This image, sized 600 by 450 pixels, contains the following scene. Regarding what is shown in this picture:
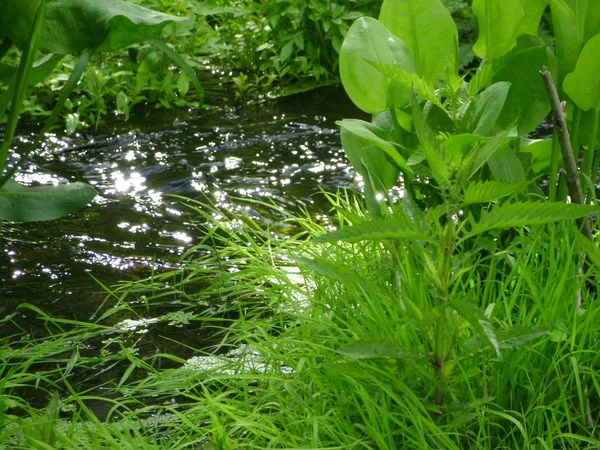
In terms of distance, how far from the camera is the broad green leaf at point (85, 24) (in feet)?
6.01

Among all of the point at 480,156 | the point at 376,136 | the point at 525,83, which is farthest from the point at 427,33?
the point at 480,156

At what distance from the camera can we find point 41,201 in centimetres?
192

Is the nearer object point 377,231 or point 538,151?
point 377,231

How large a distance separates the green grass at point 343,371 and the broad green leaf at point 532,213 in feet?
0.38

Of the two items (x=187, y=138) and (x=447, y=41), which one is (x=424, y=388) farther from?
(x=187, y=138)

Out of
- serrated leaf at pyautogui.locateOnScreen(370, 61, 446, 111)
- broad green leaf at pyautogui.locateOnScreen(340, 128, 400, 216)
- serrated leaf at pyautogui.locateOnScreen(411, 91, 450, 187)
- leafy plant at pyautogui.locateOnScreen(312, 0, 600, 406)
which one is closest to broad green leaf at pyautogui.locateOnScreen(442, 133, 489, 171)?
leafy plant at pyautogui.locateOnScreen(312, 0, 600, 406)

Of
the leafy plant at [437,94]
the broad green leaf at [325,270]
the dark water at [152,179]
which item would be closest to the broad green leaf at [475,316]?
the broad green leaf at [325,270]

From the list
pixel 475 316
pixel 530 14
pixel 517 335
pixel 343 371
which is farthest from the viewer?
pixel 530 14

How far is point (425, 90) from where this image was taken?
1.63 m

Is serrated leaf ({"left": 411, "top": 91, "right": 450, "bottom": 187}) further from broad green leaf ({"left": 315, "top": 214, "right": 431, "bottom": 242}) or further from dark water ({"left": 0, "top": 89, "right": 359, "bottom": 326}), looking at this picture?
dark water ({"left": 0, "top": 89, "right": 359, "bottom": 326})

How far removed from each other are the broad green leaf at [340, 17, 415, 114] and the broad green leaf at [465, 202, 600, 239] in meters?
0.81

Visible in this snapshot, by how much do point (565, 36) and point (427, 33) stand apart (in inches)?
13.3

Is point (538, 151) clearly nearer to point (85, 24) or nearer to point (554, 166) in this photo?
point (554, 166)

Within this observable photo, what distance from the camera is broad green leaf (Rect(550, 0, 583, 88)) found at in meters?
1.98
